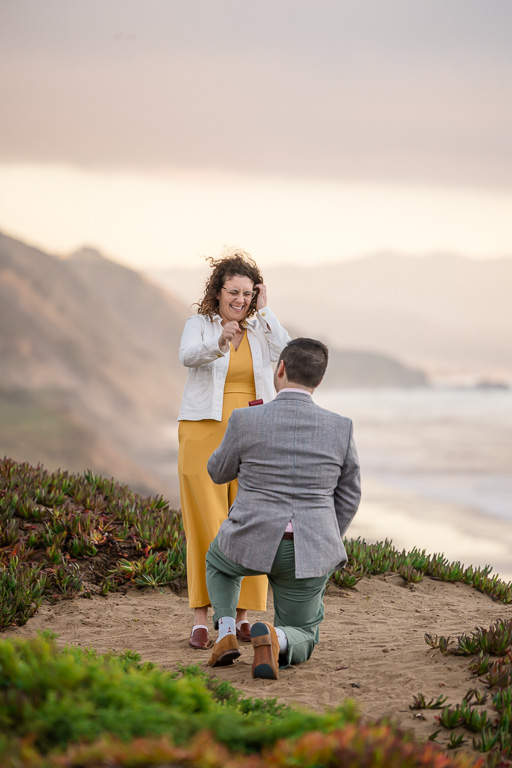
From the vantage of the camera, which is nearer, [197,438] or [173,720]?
[173,720]

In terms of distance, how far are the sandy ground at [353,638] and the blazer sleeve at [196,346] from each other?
1914 mm

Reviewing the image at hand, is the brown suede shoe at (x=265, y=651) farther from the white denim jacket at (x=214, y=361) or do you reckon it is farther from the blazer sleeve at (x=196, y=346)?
the blazer sleeve at (x=196, y=346)

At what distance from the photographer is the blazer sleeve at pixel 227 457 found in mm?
4469

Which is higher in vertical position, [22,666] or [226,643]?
[22,666]

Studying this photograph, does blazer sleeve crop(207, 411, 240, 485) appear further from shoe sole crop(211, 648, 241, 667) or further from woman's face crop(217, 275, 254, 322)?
woman's face crop(217, 275, 254, 322)

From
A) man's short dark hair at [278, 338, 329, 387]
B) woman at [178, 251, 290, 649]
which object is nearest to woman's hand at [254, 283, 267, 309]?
woman at [178, 251, 290, 649]

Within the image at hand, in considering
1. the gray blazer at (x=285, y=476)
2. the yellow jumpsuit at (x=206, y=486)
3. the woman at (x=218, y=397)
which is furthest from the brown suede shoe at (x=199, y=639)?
the gray blazer at (x=285, y=476)

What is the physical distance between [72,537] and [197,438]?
299cm

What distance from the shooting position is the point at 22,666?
287cm

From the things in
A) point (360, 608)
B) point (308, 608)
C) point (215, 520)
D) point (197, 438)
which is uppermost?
point (197, 438)

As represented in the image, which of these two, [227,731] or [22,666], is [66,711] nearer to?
[22,666]

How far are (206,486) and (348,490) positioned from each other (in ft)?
3.69

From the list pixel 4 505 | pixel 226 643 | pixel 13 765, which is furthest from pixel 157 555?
pixel 13 765

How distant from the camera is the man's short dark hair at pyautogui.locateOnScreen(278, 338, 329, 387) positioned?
443 centimetres
